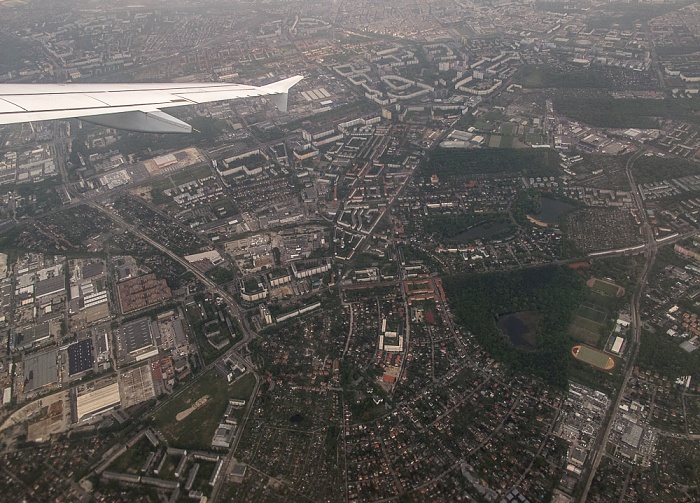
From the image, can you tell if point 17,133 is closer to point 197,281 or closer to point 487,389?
point 197,281

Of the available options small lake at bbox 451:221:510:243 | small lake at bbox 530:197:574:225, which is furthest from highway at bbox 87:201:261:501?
small lake at bbox 530:197:574:225

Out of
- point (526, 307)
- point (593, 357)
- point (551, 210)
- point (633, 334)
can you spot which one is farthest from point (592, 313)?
point (551, 210)

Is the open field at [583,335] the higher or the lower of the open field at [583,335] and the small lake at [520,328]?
the higher

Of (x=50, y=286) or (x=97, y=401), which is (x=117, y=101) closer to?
(x=50, y=286)

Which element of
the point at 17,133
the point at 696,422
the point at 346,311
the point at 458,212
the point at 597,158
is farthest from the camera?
the point at 17,133

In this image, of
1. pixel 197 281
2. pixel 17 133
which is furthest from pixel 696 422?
pixel 17 133

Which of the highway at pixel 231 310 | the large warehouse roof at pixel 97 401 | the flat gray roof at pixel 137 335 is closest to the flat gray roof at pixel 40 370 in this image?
the large warehouse roof at pixel 97 401

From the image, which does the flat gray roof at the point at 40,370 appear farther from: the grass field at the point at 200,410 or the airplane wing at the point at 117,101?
Answer: the airplane wing at the point at 117,101

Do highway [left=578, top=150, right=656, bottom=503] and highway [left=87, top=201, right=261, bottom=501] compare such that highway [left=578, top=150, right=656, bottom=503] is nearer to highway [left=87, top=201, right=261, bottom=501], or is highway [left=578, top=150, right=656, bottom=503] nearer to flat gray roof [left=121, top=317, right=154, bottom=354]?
highway [left=87, top=201, right=261, bottom=501]
